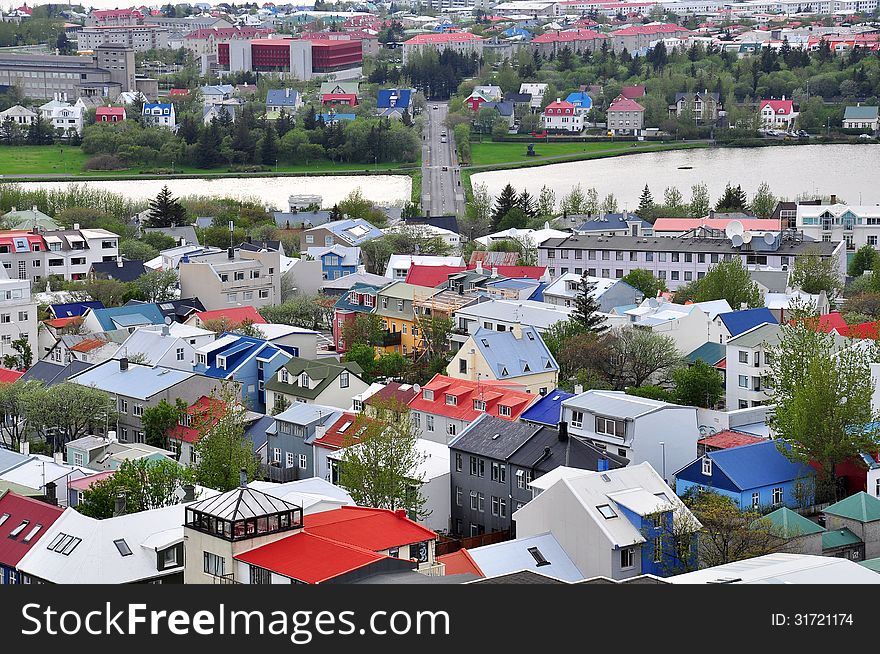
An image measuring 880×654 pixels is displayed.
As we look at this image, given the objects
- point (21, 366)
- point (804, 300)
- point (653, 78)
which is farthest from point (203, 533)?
point (653, 78)

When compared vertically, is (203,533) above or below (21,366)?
above

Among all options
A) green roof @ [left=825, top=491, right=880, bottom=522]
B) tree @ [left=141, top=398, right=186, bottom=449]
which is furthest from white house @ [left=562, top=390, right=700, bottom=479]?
tree @ [left=141, top=398, right=186, bottom=449]

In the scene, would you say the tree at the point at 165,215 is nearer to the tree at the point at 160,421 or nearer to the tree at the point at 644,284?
the tree at the point at 644,284

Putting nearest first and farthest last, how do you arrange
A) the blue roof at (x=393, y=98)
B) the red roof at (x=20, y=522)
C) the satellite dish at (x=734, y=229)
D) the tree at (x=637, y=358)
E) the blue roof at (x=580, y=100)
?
the red roof at (x=20, y=522) < the tree at (x=637, y=358) < the satellite dish at (x=734, y=229) < the blue roof at (x=580, y=100) < the blue roof at (x=393, y=98)

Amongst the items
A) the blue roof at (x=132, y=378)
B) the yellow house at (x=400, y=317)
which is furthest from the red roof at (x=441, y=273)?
the blue roof at (x=132, y=378)

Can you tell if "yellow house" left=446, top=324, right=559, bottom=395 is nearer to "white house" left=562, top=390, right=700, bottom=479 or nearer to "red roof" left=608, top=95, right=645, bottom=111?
"white house" left=562, top=390, right=700, bottom=479

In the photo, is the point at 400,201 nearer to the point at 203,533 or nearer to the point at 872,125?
the point at 872,125
